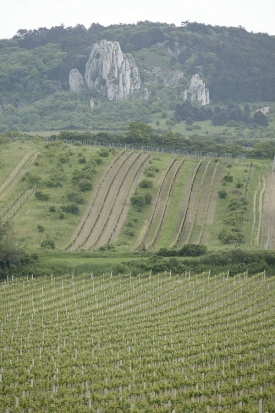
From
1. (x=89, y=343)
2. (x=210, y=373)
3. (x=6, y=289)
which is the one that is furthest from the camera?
(x=6, y=289)

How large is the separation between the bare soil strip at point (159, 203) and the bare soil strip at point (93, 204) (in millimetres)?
8414

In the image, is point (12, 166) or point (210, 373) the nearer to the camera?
point (210, 373)

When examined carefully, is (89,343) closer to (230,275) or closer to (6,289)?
(6,289)

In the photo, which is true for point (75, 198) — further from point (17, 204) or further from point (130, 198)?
point (17, 204)

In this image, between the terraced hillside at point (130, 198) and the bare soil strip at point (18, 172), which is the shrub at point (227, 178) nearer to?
the terraced hillside at point (130, 198)

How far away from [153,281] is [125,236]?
32.8 m

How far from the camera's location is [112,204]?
517 feet

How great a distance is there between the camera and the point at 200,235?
14025 centimetres

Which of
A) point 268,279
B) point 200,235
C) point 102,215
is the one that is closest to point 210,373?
point 268,279

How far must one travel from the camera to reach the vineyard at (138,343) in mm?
62625

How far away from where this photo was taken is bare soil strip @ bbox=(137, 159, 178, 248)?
140188mm

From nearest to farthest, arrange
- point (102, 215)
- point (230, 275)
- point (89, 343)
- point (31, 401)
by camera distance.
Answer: point (31, 401) → point (89, 343) → point (230, 275) → point (102, 215)

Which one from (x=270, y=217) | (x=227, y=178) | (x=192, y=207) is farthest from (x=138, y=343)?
(x=227, y=178)

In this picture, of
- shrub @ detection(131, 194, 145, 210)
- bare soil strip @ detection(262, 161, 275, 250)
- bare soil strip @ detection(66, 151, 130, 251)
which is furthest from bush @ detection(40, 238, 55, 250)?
bare soil strip @ detection(262, 161, 275, 250)
